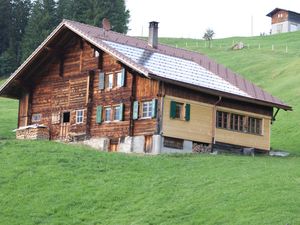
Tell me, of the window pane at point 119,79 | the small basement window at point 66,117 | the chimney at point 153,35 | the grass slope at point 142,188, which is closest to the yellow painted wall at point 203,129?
the grass slope at point 142,188

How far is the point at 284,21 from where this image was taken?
395 feet

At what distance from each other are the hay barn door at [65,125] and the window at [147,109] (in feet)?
23.2

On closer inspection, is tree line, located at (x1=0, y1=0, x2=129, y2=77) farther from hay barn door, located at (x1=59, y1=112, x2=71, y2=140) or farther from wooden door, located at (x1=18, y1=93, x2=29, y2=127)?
hay barn door, located at (x1=59, y1=112, x2=71, y2=140)

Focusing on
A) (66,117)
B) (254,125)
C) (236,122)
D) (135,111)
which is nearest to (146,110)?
(135,111)

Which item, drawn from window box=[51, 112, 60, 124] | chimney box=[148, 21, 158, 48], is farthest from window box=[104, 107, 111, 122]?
chimney box=[148, 21, 158, 48]

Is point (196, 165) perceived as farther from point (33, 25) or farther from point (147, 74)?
point (33, 25)

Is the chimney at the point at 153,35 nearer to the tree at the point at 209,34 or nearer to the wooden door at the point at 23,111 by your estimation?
the wooden door at the point at 23,111

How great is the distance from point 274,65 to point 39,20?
33422 mm

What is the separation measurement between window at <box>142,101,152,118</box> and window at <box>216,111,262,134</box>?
430cm

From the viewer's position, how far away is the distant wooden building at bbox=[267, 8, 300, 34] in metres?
119

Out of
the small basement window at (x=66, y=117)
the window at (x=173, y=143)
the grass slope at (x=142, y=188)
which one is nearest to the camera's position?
the grass slope at (x=142, y=188)

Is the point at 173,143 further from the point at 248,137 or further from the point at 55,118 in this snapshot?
the point at 55,118

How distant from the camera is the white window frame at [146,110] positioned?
45.8 metres

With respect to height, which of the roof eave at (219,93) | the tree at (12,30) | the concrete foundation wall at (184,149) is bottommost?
the concrete foundation wall at (184,149)
